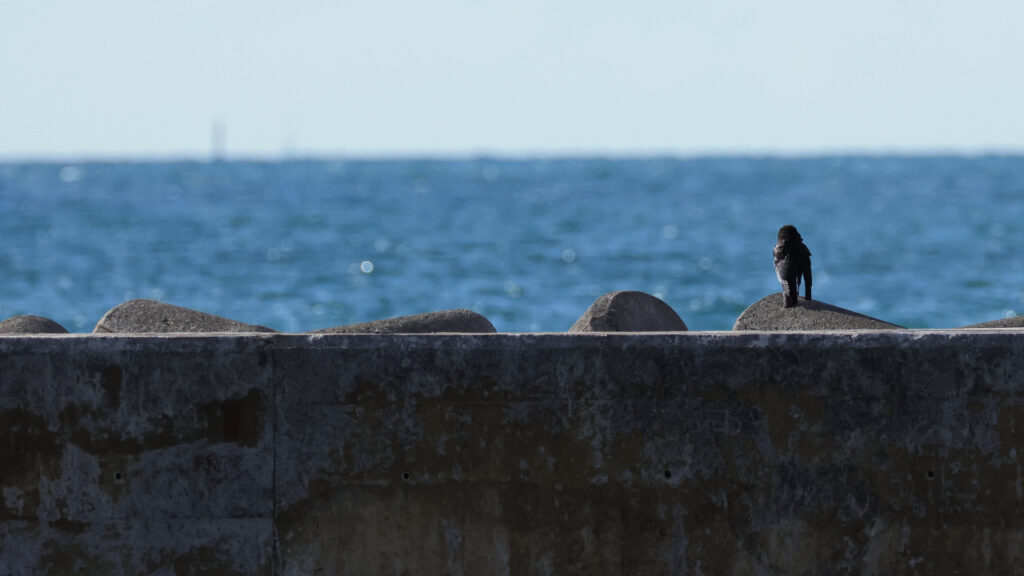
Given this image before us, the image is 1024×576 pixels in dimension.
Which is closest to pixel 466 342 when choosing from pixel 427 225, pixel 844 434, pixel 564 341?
pixel 564 341

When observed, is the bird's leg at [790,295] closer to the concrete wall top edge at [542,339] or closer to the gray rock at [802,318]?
the gray rock at [802,318]

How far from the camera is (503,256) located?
3616 centimetres

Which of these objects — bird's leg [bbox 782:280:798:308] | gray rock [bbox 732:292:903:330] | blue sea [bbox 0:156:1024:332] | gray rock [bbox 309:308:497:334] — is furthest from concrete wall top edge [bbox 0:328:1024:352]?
blue sea [bbox 0:156:1024:332]

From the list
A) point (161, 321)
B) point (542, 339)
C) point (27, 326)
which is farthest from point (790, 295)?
point (27, 326)

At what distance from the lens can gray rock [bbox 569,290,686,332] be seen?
5980 mm

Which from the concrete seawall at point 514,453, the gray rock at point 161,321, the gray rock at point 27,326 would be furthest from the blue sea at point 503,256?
the concrete seawall at point 514,453

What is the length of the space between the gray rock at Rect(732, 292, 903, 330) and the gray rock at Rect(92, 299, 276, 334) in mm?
2282

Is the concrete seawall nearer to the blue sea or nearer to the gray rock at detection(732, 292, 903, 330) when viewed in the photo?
the gray rock at detection(732, 292, 903, 330)

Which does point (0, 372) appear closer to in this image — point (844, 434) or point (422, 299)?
point (844, 434)

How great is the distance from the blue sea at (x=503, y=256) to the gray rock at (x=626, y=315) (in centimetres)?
1529

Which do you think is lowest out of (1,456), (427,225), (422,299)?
(1,456)

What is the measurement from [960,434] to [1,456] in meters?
3.28

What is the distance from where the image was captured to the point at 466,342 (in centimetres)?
476

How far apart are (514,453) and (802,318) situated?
1.79 m
